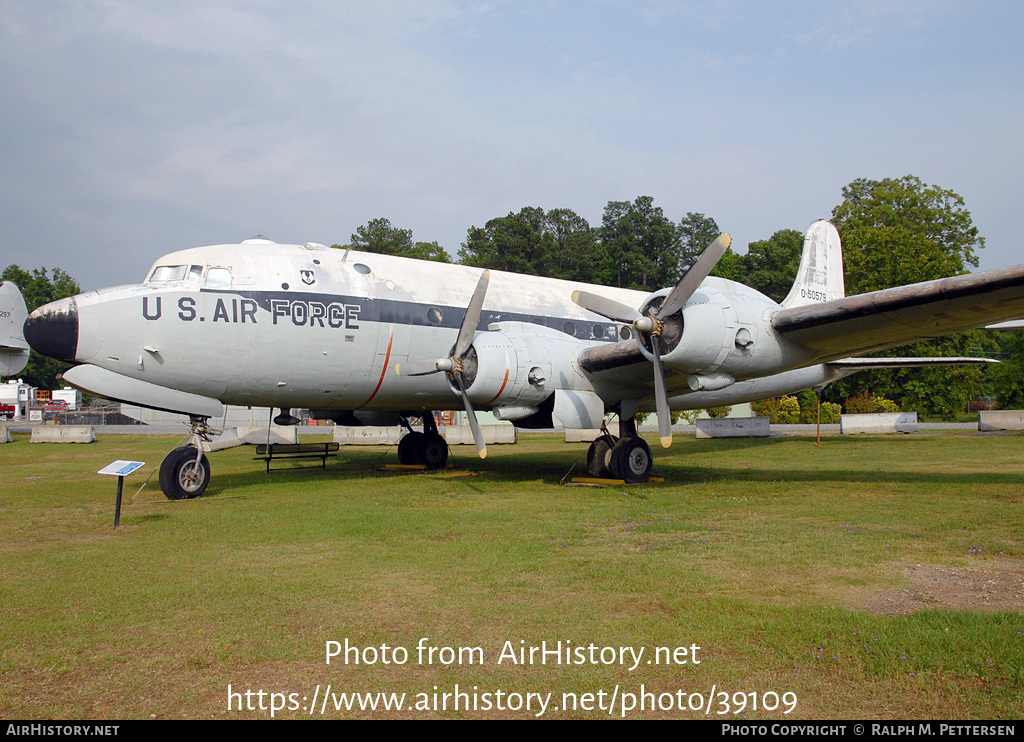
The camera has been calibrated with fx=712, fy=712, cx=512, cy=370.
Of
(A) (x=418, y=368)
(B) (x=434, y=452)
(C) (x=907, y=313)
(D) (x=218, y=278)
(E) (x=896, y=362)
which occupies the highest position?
(D) (x=218, y=278)

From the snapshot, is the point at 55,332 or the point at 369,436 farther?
the point at 369,436

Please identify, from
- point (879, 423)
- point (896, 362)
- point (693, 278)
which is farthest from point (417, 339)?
point (879, 423)

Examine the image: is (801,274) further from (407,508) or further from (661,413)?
(407,508)

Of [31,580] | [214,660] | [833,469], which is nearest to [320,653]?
[214,660]

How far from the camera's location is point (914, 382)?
135 feet

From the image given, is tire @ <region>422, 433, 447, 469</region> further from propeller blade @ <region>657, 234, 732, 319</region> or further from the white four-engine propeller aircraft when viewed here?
propeller blade @ <region>657, 234, 732, 319</region>

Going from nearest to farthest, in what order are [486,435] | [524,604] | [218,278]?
[524,604], [218,278], [486,435]

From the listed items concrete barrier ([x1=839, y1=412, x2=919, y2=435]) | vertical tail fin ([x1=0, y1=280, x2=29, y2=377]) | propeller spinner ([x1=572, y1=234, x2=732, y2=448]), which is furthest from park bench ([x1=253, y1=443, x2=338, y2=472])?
concrete barrier ([x1=839, y1=412, x2=919, y2=435])

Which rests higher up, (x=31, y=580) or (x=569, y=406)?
(x=569, y=406)

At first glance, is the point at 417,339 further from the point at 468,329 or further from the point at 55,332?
the point at 55,332

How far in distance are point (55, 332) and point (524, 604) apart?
8.87 metres

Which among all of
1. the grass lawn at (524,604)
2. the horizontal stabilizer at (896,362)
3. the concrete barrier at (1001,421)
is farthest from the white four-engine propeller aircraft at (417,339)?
the concrete barrier at (1001,421)

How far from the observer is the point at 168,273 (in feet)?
38.5

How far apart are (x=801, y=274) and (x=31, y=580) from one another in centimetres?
1515
